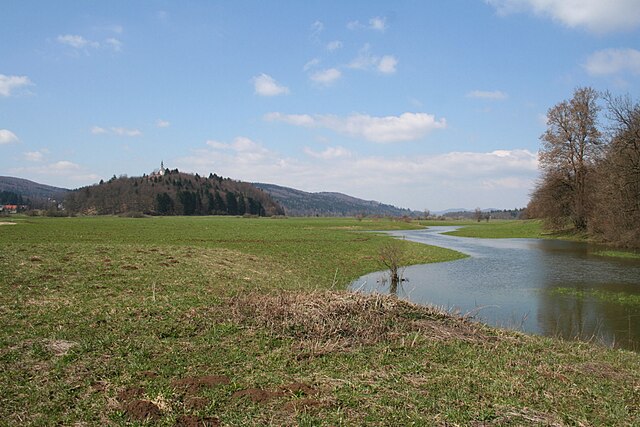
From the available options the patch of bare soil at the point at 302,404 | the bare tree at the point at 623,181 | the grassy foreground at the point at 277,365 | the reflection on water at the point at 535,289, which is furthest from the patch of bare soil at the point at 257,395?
the bare tree at the point at 623,181

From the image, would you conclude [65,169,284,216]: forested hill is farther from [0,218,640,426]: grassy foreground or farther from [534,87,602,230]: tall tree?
[0,218,640,426]: grassy foreground

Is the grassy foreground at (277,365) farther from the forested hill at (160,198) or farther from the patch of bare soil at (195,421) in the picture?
the forested hill at (160,198)

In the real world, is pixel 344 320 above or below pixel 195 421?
above

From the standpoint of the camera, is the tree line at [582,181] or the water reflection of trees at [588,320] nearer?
the water reflection of trees at [588,320]

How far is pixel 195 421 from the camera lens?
224 inches

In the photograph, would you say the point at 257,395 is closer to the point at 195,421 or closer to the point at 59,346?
the point at 195,421

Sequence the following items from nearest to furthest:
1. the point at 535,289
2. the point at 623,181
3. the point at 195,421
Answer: the point at 195,421
the point at 535,289
the point at 623,181

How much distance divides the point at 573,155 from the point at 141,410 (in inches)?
2154

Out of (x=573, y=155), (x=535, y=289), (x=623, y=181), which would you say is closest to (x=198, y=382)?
(x=535, y=289)

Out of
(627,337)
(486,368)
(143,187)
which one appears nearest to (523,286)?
(627,337)

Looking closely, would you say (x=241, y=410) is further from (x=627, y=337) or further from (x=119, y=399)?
(x=627, y=337)

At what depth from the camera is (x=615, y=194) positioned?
1432 inches

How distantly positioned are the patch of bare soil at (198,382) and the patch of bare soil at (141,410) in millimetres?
642

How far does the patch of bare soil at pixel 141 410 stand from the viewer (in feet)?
18.8
